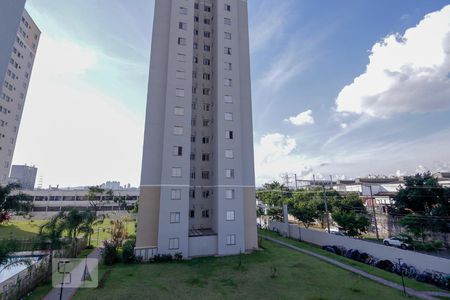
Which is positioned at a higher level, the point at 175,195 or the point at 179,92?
the point at 179,92

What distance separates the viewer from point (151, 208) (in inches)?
1097

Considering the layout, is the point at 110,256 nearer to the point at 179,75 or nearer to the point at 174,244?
the point at 174,244

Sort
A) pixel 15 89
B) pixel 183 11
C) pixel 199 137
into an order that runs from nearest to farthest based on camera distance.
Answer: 1. pixel 183 11
2. pixel 199 137
3. pixel 15 89

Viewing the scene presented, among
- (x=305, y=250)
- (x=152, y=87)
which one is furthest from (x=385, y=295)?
(x=152, y=87)

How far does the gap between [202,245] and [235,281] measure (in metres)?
9.04

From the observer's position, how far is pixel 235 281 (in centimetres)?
1981

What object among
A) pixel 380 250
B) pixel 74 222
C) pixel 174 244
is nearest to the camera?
pixel 380 250

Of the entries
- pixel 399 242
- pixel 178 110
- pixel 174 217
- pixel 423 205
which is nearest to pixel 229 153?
pixel 178 110

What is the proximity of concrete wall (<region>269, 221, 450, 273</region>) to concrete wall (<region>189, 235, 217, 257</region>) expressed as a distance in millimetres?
17153

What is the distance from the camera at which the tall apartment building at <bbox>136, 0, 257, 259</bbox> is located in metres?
27.9

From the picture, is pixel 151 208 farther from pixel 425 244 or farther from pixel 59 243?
pixel 425 244

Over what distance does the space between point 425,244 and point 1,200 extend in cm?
5401

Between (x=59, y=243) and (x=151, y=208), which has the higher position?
(x=151, y=208)

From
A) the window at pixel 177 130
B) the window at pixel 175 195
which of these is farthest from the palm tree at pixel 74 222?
the window at pixel 177 130
